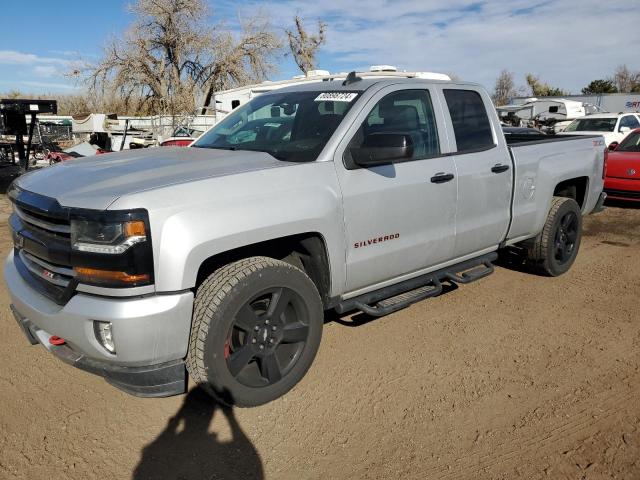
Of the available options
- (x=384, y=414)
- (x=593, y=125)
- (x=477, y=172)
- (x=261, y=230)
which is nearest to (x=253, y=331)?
(x=261, y=230)

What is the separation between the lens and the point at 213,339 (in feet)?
9.21

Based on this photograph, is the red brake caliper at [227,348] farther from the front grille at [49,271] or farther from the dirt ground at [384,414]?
the front grille at [49,271]

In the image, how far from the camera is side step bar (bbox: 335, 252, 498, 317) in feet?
11.8

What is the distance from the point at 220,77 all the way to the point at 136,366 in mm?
31568

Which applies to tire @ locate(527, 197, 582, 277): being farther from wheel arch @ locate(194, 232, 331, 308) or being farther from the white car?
the white car

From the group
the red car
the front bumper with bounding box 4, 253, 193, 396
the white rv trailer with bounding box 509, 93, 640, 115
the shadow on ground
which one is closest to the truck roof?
the front bumper with bounding box 4, 253, 193, 396

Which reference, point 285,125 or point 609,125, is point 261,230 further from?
point 609,125

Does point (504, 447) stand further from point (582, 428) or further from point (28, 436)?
point (28, 436)

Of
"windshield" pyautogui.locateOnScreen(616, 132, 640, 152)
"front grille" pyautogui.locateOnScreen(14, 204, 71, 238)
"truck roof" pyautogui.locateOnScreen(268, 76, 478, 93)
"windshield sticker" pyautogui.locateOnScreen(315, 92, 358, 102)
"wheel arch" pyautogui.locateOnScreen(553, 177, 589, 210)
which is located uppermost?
"truck roof" pyautogui.locateOnScreen(268, 76, 478, 93)

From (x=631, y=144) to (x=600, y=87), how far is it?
174ft

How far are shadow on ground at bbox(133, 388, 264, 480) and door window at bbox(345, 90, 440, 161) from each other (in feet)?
7.03

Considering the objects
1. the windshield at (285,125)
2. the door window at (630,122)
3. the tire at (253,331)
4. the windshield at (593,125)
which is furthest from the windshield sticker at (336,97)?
the door window at (630,122)

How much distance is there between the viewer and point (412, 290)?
4.09 meters

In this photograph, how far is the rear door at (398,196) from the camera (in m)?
3.41
